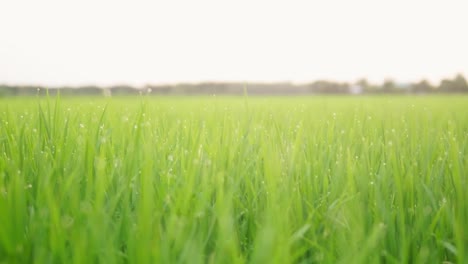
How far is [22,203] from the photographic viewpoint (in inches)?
39.0

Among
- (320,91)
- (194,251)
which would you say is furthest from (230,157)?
(320,91)

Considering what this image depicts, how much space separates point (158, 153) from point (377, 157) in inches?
41.6

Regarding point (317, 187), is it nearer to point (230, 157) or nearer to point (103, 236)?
point (230, 157)

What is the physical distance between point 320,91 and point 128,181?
41.9 m

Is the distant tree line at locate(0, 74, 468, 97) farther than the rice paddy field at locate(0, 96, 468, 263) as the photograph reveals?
Yes

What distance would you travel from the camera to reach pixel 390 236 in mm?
1153

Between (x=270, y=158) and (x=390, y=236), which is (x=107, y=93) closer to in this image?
(x=270, y=158)

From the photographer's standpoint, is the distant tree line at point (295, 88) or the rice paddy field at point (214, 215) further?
the distant tree line at point (295, 88)

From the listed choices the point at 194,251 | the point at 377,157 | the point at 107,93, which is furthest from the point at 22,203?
the point at 377,157

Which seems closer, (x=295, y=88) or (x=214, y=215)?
(x=214, y=215)

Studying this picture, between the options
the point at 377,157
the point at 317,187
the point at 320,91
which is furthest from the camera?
the point at 320,91

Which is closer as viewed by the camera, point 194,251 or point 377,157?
point 194,251

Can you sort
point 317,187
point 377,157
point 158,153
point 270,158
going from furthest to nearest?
Result: 1. point 377,157
2. point 158,153
3. point 317,187
4. point 270,158

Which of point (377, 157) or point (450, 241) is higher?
point (377, 157)
